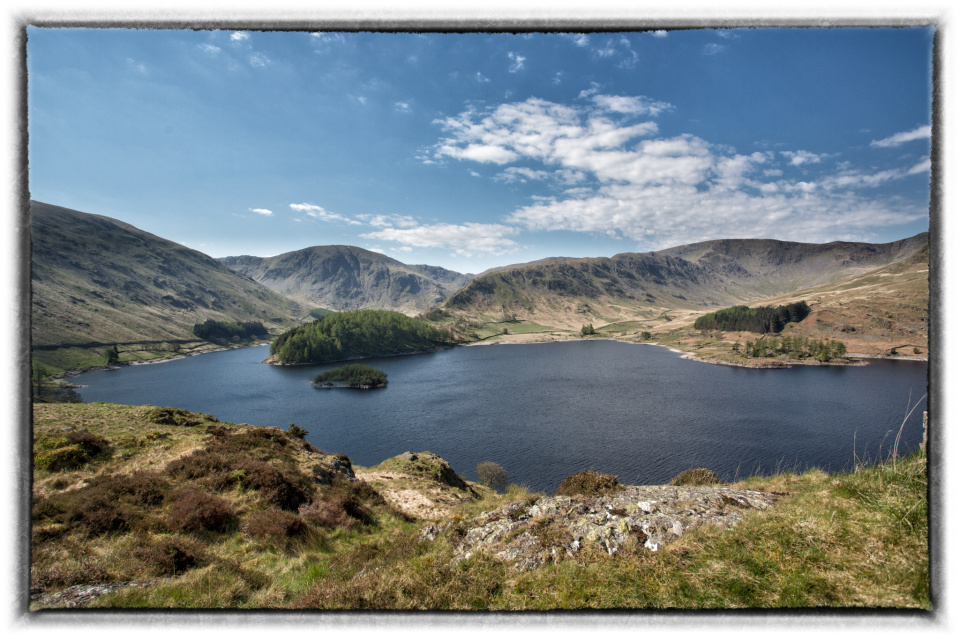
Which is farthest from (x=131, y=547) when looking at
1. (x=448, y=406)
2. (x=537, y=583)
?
(x=448, y=406)

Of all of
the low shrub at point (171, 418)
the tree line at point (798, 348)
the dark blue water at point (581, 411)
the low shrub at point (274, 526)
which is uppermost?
the low shrub at point (171, 418)

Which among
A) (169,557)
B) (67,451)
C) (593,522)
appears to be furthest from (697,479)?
(67,451)

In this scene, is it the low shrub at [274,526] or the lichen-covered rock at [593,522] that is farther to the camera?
the low shrub at [274,526]

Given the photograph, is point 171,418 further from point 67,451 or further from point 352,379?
point 352,379

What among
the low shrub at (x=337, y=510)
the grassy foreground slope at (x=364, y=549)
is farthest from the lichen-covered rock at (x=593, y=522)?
the low shrub at (x=337, y=510)

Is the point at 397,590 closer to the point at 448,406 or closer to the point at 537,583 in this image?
the point at 537,583

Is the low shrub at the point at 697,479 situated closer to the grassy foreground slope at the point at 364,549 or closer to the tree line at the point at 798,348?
the grassy foreground slope at the point at 364,549

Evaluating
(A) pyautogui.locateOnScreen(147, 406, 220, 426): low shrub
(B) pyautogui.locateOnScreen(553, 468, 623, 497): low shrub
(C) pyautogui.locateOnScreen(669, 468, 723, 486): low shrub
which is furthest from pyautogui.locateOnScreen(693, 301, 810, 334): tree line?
(A) pyautogui.locateOnScreen(147, 406, 220, 426): low shrub
